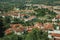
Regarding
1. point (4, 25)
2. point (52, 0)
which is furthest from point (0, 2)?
point (4, 25)

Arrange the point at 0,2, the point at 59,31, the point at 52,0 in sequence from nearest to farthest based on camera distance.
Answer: the point at 59,31 → the point at 0,2 → the point at 52,0

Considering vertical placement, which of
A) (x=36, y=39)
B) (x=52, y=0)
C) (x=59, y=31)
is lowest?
(x=52, y=0)

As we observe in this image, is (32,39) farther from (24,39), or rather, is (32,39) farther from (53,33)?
(53,33)

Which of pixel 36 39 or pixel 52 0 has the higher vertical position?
pixel 36 39

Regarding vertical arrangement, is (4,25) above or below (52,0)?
above

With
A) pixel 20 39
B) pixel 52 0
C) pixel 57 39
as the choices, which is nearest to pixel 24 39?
pixel 20 39

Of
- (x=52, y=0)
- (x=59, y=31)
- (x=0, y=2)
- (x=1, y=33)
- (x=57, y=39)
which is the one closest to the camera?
(x=57, y=39)

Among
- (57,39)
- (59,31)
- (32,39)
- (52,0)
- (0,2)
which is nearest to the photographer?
(32,39)

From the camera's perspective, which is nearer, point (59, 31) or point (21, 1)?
point (59, 31)

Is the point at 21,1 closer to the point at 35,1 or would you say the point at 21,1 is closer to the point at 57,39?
the point at 35,1
